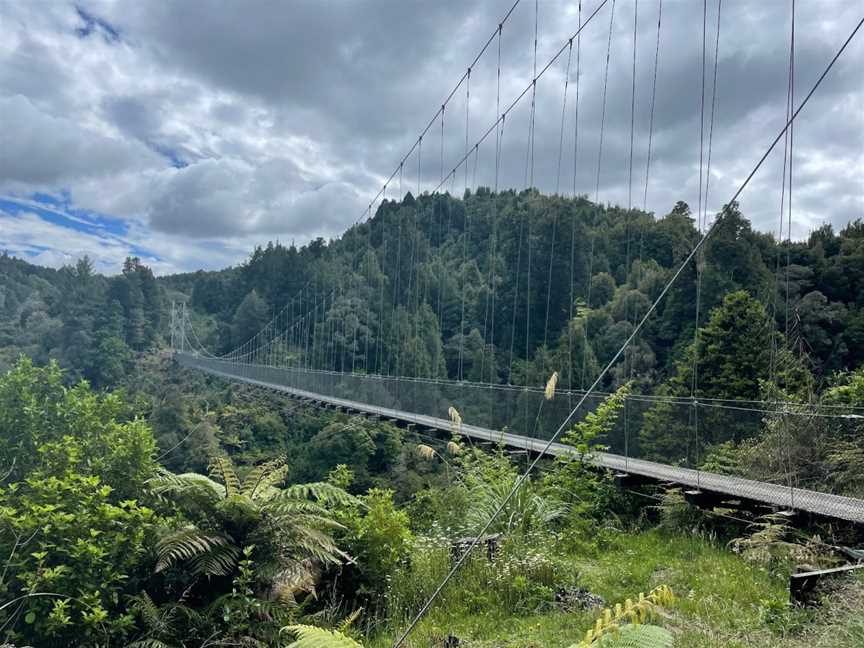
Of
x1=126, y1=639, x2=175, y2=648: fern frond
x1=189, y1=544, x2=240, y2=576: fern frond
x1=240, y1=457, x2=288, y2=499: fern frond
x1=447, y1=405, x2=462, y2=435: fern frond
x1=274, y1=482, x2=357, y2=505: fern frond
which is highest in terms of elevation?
x1=447, y1=405, x2=462, y2=435: fern frond

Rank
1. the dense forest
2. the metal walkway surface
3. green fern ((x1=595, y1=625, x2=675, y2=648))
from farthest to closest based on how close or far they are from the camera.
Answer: the metal walkway surface
the dense forest
green fern ((x1=595, y1=625, x2=675, y2=648))

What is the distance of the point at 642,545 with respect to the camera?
475 cm

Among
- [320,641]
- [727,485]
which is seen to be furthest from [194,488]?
[727,485]

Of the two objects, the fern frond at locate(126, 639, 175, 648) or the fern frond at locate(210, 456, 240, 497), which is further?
the fern frond at locate(210, 456, 240, 497)

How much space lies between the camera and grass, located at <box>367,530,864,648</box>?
2668mm

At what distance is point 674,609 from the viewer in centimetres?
319

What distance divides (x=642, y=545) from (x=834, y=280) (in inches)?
763

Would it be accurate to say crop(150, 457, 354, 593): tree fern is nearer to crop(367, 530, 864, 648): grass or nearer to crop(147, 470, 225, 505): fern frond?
crop(147, 470, 225, 505): fern frond

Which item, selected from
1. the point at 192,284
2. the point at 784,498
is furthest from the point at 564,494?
the point at 192,284

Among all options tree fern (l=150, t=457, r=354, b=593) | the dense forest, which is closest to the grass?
the dense forest

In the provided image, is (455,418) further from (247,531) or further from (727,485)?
(247,531)

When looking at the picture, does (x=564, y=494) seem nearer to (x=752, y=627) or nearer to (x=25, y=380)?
(x=752, y=627)

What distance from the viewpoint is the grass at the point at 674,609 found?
8.75 ft

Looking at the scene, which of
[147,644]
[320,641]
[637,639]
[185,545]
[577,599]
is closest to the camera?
[637,639]
